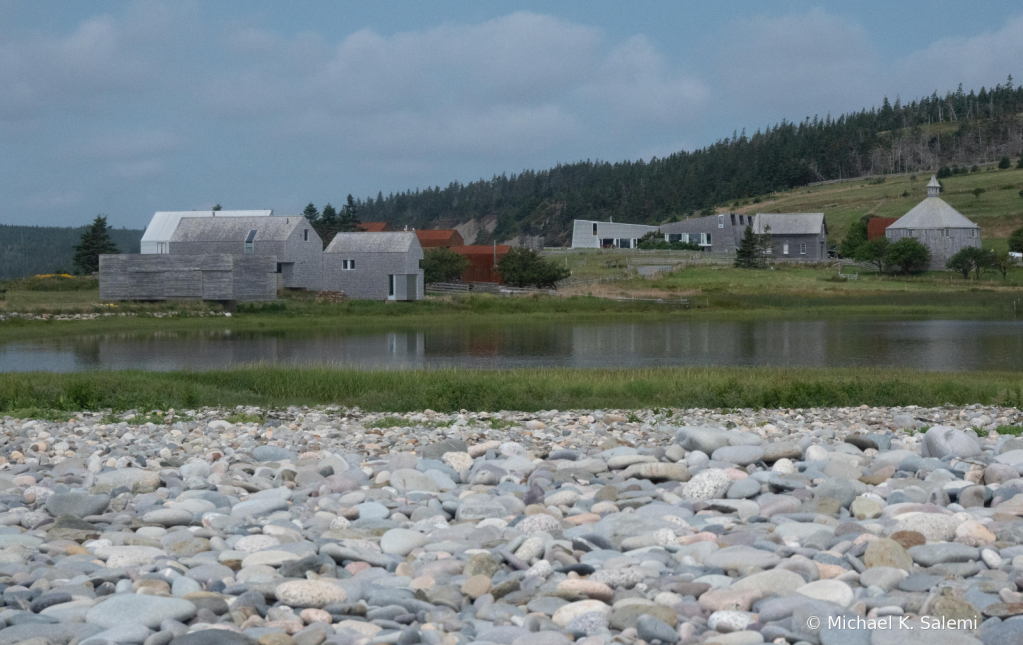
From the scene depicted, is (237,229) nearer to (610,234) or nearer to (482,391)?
(482,391)

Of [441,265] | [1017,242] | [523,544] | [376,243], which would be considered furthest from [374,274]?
[1017,242]

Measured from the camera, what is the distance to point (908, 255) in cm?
8000

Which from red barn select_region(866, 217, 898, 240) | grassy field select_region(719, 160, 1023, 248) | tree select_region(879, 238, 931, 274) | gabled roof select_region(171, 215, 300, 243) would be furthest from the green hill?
gabled roof select_region(171, 215, 300, 243)

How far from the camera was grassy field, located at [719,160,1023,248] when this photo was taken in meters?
100

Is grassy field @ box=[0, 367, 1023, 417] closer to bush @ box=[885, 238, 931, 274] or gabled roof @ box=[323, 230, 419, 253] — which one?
gabled roof @ box=[323, 230, 419, 253]

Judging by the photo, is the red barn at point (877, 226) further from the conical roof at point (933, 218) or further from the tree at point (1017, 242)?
the tree at point (1017, 242)

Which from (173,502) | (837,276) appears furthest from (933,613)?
(837,276)

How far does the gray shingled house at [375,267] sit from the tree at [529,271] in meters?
8.74

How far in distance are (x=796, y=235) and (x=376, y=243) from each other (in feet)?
174

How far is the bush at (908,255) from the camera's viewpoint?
263 ft

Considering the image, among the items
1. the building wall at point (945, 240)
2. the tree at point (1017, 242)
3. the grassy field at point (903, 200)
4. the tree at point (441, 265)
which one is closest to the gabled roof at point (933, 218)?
the building wall at point (945, 240)

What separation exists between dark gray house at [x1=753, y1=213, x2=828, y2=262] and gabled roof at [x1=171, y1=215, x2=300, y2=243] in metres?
53.6

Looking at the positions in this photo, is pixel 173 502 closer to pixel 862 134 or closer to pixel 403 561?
pixel 403 561

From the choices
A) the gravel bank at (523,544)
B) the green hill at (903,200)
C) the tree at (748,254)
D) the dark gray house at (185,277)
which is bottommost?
the gravel bank at (523,544)
